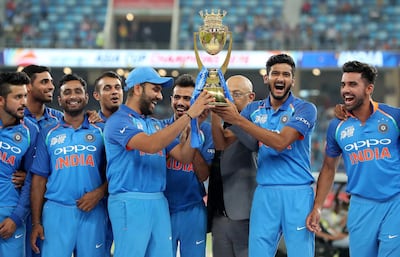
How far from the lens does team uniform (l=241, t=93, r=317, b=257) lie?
5152mm

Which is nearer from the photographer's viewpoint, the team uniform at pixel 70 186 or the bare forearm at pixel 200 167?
the team uniform at pixel 70 186

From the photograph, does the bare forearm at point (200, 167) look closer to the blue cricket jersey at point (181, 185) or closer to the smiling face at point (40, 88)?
the blue cricket jersey at point (181, 185)

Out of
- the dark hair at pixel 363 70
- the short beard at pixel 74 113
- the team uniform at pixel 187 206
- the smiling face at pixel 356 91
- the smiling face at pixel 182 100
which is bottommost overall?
the team uniform at pixel 187 206

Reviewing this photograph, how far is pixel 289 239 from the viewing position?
5.16 meters

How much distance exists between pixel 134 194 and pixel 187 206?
0.81 metres

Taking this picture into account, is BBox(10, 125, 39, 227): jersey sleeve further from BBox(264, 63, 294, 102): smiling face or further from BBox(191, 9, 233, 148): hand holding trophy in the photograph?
BBox(264, 63, 294, 102): smiling face

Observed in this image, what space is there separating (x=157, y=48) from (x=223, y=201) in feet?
54.7

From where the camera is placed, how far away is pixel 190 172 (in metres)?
5.85

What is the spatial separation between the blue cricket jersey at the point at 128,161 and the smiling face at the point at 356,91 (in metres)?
1.64

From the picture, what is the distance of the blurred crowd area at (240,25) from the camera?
21.9 meters

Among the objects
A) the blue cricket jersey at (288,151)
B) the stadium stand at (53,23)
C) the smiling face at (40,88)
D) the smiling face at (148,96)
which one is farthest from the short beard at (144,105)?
the stadium stand at (53,23)

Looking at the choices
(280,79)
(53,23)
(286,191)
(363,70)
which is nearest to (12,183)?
(286,191)

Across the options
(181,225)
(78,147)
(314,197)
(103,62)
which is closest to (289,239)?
(314,197)

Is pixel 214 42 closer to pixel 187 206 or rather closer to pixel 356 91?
pixel 356 91
